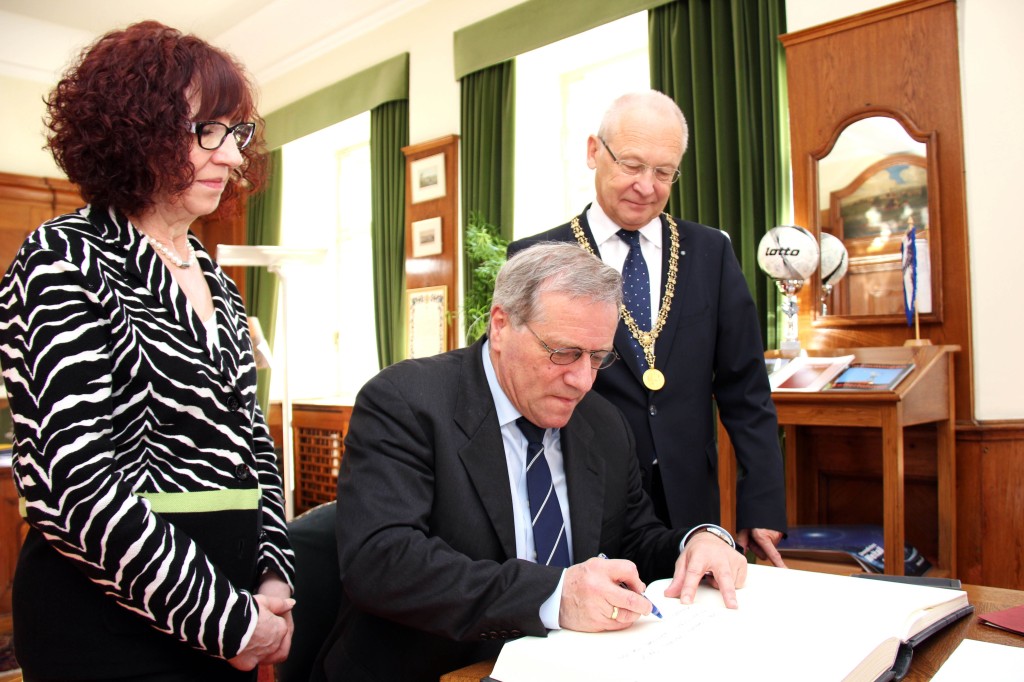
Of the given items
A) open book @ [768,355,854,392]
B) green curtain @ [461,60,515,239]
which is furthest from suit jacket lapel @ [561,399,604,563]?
green curtain @ [461,60,515,239]

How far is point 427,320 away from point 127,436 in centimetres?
512

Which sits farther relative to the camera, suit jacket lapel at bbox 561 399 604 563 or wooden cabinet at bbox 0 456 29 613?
wooden cabinet at bbox 0 456 29 613

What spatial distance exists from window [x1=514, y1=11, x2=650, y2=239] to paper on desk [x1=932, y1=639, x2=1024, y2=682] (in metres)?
4.79

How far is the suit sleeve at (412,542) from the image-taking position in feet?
3.72

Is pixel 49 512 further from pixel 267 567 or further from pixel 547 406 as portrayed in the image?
pixel 547 406

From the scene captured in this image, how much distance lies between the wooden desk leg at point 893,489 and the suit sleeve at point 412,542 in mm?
1833

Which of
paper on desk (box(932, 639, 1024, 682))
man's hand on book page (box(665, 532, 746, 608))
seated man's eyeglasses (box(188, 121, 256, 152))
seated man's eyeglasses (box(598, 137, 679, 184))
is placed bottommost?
paper on desk (box(932, 639, 1024, 682))

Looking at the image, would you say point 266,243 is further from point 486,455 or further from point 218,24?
point 486,455

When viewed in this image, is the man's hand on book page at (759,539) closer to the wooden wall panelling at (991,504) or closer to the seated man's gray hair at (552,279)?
the seated man's gray hair at (552,279)

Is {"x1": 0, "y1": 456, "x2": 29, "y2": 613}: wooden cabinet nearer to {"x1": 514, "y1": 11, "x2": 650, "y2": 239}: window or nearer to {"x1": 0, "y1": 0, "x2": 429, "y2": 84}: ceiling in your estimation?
{"x1": 514, "y1": 11, "x2": 650, "y2": 239}: window

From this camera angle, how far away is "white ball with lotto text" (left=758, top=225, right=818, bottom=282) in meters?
3.47

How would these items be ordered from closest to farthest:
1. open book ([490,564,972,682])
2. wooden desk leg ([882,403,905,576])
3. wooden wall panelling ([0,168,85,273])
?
open book ([490,564,972,682]) → wooden desk leg ([882,403,905,576]) → wooden wall panelling ([0,168,85,273])

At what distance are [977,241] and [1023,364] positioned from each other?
0.51 metres

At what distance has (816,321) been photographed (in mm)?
3617
